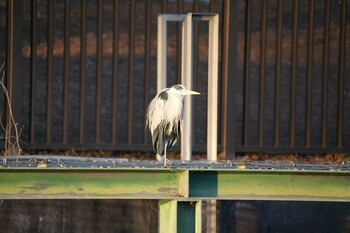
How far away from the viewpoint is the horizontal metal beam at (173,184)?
855 cm

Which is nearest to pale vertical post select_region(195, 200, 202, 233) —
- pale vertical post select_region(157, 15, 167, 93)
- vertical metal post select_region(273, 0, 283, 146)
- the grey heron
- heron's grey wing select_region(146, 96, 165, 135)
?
the grey heron

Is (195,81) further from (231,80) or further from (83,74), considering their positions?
(83,74)

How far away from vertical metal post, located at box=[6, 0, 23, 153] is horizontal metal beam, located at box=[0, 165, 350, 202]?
4.42 m

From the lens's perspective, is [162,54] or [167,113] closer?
[167,113]

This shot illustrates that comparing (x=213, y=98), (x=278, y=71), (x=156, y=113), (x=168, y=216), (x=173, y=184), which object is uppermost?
(x=278, y=71)

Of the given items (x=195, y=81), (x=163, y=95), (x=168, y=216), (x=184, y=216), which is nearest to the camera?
(x=184, y=216)

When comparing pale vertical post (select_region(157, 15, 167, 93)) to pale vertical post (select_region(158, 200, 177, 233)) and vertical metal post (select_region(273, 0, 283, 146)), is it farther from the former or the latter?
vertical metal post (select_region(273, 0, 283, 146))

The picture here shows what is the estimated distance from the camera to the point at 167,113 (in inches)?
421

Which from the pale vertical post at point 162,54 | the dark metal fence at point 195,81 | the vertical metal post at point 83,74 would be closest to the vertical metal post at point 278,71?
the dark metal fence at point 195,81

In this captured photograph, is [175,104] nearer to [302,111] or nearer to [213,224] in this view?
[213,224]

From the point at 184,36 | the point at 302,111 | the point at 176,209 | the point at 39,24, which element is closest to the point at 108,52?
the point at 39,24

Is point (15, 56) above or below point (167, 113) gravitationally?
above

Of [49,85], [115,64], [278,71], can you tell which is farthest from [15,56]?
[278,71]

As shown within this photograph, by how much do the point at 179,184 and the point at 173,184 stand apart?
0.06m
